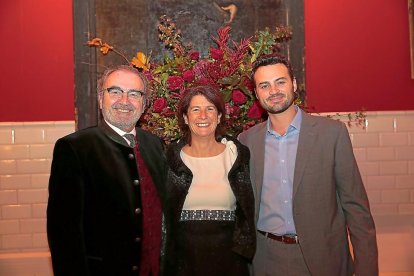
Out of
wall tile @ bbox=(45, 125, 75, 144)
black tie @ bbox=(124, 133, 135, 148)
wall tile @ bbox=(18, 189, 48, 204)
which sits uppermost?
wall tile @ bbox=(45, 125, 75, 144)

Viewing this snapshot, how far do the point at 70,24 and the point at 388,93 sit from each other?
7.86 ft

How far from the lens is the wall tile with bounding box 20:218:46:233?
307 cm

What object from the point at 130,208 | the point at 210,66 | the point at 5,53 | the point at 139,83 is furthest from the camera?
the point at 5,53

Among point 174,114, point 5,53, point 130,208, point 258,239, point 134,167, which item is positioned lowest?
point 258,239

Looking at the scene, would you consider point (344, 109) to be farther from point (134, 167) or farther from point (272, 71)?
point (134, 167)

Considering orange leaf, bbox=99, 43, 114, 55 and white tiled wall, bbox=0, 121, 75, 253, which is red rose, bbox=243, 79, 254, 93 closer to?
orange leaf, bbox=99, 43, 114, 55

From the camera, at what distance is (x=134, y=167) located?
1.79 m

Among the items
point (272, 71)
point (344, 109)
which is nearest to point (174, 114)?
point (272, 71)

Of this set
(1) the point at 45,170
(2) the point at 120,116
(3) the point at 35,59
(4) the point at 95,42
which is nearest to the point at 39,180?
(1) the point at 45,170

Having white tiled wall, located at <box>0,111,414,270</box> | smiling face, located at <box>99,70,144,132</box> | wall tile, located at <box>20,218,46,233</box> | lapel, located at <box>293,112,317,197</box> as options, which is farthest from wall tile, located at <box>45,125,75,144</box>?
lapel, located at <box>293,112,317,197</box>

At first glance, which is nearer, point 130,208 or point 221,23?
point 130,208

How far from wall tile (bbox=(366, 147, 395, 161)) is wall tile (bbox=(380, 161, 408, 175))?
38mm

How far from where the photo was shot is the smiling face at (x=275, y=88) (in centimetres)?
184

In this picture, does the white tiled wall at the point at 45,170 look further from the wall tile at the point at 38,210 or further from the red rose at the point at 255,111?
the red rose at the point at 255,111
